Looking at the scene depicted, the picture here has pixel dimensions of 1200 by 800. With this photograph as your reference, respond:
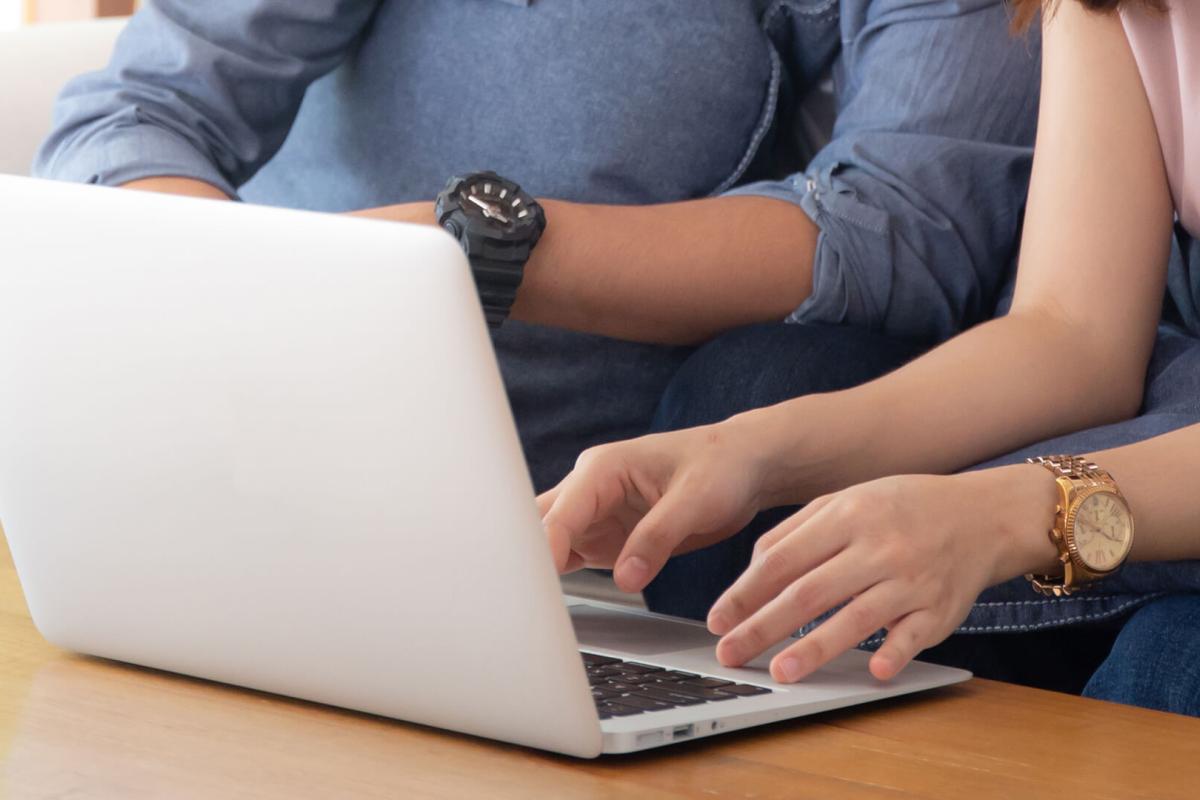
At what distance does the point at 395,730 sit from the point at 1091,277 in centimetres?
68

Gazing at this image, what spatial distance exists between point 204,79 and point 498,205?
43 centimetres

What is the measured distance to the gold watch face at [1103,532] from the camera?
0.75 metres

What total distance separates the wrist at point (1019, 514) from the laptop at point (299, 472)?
5.1 inches

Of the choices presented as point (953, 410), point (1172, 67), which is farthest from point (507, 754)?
point (1172, 67)

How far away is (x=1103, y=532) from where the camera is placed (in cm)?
75

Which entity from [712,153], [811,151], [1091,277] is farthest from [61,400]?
[811,151]

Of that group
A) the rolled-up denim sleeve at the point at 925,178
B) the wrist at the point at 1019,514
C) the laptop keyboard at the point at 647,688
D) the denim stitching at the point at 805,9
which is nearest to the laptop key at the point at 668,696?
the laptop keyboard at the point at 647,688

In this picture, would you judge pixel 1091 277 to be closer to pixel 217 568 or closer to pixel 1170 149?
pixel 1170 149

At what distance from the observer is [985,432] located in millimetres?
957

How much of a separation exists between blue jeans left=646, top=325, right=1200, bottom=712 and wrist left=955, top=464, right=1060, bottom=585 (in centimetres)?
7

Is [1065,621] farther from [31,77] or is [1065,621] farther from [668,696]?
[31,77]

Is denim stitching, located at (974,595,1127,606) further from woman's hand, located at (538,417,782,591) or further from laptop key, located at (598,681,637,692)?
laptop key, located at (598,681,637,692)

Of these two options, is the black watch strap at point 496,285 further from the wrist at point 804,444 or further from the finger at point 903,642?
the finger at point 903,642

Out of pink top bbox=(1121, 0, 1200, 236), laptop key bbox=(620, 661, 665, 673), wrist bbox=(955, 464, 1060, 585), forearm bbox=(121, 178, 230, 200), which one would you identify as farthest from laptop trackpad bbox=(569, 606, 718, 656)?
forearm bbox=(121, 178, 230, 200)
